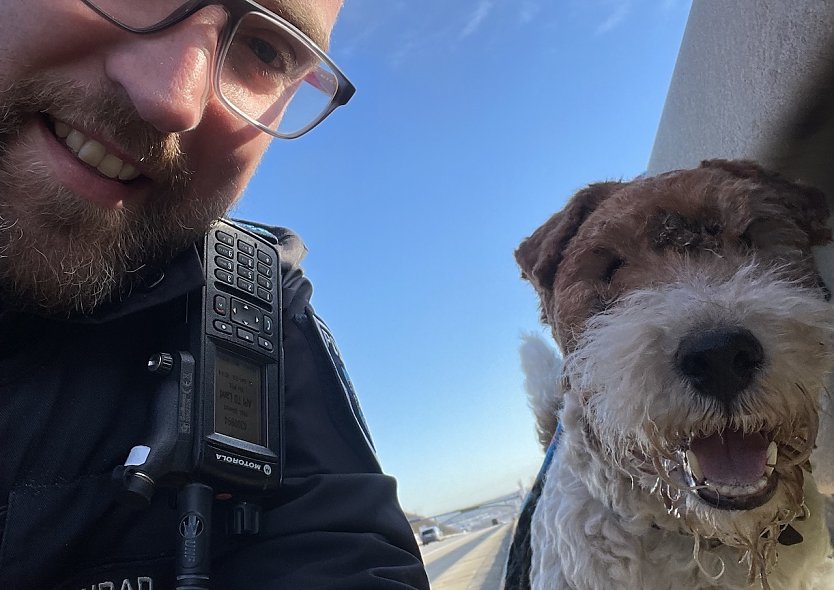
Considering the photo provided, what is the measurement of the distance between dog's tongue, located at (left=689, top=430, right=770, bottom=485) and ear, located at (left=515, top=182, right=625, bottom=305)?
1042mm

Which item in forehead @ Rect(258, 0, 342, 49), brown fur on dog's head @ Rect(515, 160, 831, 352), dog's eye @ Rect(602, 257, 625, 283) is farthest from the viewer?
dog's eye @ Rect(602, 257, 625, 283)

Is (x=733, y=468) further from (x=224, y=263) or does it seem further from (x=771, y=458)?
(x=224, y=263)

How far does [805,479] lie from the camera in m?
2.40

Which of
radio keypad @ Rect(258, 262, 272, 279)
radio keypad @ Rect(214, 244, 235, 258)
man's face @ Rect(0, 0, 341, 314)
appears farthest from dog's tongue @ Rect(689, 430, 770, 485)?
man's face @ Rect(0, 0, 341, 314)

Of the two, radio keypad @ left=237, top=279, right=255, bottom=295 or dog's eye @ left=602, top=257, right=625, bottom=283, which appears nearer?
radio keypad @ left=237, top=279, right=255, bottom=295

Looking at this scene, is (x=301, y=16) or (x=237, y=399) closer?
(x=237, y=399)

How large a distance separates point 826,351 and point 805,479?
0.57 meters

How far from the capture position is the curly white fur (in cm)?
203

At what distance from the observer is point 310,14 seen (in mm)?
2299

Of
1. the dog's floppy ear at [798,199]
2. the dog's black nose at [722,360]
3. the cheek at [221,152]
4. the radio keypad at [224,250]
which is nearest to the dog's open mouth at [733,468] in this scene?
the dog's black nose at [722,360]

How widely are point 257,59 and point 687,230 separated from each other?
5.59ft

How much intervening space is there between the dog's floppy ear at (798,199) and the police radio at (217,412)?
1947 mm

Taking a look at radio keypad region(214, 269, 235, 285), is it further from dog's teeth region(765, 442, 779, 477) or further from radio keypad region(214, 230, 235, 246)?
dog's teeth region(765, 442, 779, 477)

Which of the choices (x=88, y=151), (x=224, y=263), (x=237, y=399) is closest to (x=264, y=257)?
(x=224, y=263)
